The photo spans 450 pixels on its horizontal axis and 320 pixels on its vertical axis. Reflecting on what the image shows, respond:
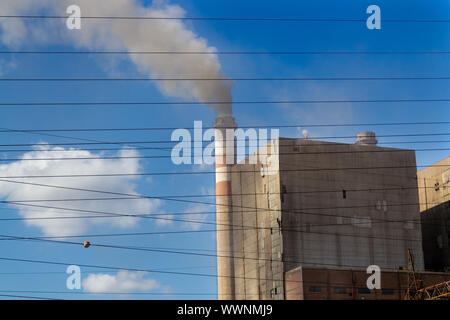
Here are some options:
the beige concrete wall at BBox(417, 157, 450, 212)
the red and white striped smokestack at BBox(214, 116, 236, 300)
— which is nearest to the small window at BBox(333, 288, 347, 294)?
the red and white striped smokestack at BBox(214, 116, 236, 300)

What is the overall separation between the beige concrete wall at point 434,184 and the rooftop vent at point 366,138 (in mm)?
10867

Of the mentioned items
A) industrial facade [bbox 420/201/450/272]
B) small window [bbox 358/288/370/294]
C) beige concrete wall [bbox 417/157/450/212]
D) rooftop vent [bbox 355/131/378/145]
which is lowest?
small window [bbox 358/288/370/294]

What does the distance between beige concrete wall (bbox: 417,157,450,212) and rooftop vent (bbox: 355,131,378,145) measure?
10.9 meters

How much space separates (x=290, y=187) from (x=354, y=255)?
547 inches

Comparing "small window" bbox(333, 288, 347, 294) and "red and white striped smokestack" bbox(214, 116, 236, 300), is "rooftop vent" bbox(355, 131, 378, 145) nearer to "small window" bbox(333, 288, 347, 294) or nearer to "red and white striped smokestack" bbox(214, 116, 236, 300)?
"red and white striped smokestack" bbox(214, 116, 236, 300)

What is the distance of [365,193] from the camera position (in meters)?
106

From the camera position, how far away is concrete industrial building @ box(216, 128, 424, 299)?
99.6 m

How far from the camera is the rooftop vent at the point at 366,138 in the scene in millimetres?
113375

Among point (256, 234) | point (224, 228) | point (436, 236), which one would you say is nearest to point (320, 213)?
point (256, 234)

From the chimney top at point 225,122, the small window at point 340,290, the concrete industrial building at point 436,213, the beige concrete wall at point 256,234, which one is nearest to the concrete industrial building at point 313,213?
the beige concrete wall at point 256,234

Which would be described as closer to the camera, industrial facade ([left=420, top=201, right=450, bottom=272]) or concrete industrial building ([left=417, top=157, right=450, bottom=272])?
industrial facade ([left=420, top=201, right=450, bottom=272])
